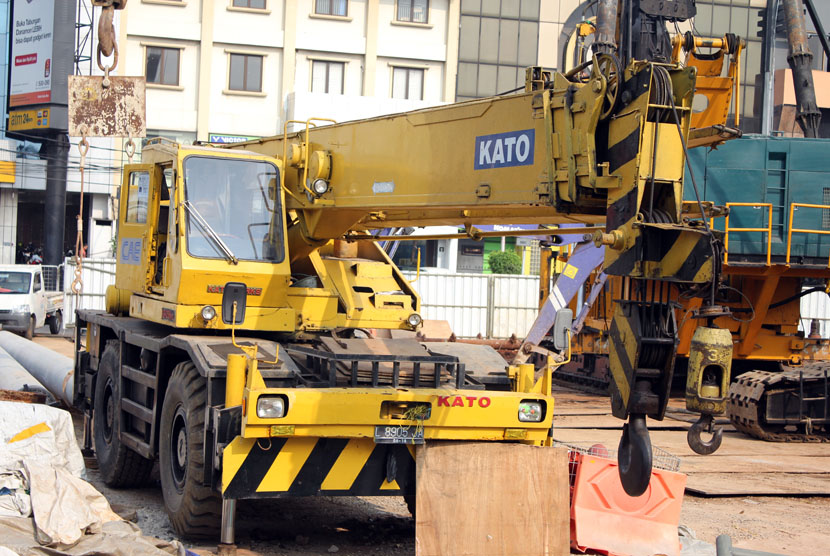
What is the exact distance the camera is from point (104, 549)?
662cm

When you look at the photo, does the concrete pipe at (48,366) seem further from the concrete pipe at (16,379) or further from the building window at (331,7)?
the building window at (331,7)

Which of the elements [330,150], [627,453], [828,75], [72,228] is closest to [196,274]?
[330,150]

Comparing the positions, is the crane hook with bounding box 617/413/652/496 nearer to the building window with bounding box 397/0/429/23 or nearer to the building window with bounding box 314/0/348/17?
the building window with bounding box 314/0/348/17

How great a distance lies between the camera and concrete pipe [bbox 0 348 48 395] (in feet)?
45.4

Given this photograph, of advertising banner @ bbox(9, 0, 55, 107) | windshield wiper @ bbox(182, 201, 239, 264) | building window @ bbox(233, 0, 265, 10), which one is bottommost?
windshield wiper @ bbox(182, 201, 239, 264)

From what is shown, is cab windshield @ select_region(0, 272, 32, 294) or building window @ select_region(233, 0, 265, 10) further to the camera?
building window @ select_region(233, 0, 265, 10)

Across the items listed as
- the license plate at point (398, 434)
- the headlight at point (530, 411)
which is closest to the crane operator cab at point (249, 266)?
the license plate at point (398, 434)

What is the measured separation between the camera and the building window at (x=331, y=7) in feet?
143

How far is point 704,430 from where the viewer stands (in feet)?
18.9

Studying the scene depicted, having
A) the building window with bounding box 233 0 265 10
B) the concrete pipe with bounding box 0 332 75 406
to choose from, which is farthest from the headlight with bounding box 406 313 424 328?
the building window with bounding box 233 0 265 10

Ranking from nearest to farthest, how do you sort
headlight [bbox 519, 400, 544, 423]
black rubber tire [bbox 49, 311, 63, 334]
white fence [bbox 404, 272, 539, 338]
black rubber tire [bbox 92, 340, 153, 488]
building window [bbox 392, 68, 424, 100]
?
headlight [bbox 519, 400, 544, 423], black rubber tire [bbox 92, 340, 153, 488], black rubber tire [bbox 49, 311, 63, 334], white fence [bbox 404, 272, 539, 338], building window [bbox 392, 68, 424, 100]

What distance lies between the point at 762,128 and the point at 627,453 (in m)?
49.1

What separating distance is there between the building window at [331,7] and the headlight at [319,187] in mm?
36890

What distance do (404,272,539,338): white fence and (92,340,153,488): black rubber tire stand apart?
64.8ft
